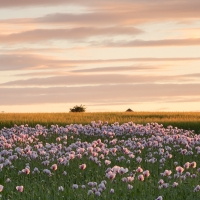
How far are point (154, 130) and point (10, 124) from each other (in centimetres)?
840

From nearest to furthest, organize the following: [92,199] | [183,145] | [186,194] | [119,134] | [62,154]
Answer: [92,199] < [186,194] < [62,154] < [183,145] < [119,134]

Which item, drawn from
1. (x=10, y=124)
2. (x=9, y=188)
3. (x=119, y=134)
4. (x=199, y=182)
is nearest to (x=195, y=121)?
(x=119, y=134)

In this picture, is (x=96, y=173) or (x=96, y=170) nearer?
(x=96, y=173)

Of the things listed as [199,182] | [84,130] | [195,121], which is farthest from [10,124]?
[199,182]

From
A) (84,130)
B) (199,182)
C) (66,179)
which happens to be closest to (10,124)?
(84,130)

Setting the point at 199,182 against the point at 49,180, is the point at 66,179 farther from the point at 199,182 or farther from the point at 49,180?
the point at 199,182

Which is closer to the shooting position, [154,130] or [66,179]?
[66,179]

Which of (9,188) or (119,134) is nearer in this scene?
(9,188)

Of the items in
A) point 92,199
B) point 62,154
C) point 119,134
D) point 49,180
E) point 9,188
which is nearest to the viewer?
point 92,199

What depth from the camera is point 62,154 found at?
1353 cm

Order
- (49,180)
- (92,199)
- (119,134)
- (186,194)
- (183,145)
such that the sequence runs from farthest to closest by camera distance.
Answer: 1. (119,134)
2. (183,145)
3. (49,180)
4. (186,194)
5. (92,199)

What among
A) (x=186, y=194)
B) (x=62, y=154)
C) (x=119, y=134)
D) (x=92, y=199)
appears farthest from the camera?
(x=119, y=134)

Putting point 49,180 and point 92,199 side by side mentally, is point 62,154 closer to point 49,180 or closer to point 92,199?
point 49,180

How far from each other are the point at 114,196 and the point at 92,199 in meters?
0.49
